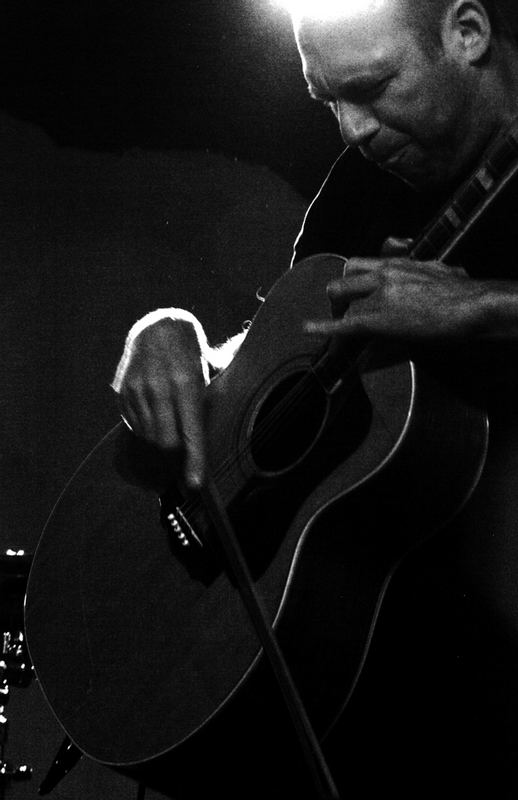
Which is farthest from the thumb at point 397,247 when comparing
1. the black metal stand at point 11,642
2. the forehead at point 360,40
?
the black metal stand at point 11,642

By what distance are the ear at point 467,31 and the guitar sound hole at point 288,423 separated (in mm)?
413

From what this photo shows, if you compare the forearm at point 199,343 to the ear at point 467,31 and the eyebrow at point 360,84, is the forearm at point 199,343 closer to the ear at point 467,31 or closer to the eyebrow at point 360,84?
the eyebrow at point 360,84

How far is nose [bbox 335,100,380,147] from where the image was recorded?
3.78ft

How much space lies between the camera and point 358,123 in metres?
1.16

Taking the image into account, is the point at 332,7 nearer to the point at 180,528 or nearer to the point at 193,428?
the point at 193,428

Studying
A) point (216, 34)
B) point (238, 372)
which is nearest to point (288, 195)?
point (216, 34)

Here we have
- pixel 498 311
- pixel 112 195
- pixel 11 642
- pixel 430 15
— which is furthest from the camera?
pixel 112 195

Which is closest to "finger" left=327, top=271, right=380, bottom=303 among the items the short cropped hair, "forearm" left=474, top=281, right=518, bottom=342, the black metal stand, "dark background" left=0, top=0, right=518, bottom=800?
"forearm" left=474, top=281, right=518, bottom=342

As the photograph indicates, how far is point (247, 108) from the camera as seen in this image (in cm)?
189

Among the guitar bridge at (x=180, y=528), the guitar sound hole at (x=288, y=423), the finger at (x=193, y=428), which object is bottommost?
the guitar bridge at (x=180, y=528)

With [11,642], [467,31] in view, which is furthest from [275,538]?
[11,642]

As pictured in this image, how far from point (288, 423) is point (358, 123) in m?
0.37

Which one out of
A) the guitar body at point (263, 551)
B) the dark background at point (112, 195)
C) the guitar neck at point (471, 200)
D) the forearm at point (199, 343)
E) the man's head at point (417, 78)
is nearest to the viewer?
the guitar neck at point (471, 200)

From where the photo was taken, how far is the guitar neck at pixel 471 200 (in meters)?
0.88
